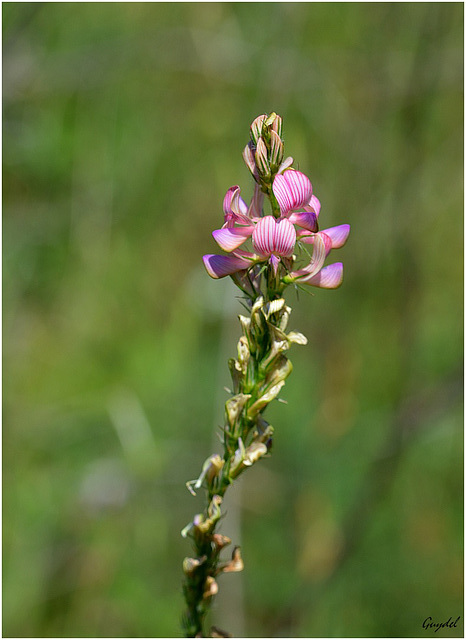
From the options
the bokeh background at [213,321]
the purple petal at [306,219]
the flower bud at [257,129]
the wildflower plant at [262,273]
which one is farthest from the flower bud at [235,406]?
the bokeh background at [213,321]

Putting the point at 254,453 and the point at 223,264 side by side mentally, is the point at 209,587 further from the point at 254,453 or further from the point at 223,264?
the point at 223,264

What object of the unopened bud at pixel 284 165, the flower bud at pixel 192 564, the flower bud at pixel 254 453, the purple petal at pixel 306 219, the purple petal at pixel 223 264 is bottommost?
the flower bud at pixel 192 564

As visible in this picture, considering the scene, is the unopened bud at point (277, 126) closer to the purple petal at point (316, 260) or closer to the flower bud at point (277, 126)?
the flower bud at point (277, 126)

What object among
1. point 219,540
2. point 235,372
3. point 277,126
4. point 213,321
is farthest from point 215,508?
point 213,321

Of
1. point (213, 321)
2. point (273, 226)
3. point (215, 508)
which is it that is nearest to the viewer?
point (273, 226)

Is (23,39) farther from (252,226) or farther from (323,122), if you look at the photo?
(252,226)

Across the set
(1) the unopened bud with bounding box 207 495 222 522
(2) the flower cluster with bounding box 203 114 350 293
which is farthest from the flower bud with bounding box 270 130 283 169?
(1) the unopened bud with bounding box 207 495 222 522
